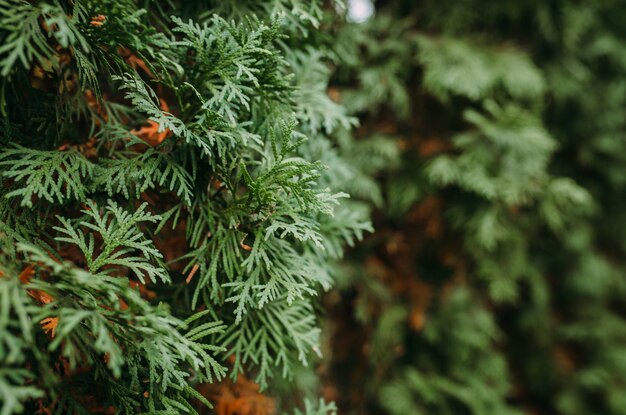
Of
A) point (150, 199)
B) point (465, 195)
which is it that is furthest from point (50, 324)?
point (465, 195)

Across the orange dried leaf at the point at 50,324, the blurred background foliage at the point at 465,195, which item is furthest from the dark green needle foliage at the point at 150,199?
the blurred background foliage at the point at 465,195

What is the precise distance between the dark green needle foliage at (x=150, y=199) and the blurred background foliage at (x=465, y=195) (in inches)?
39.6

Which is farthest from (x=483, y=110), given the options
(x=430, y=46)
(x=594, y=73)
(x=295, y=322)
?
(x=295, y=322)

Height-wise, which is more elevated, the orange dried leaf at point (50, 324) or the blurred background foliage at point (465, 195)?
the blurred background foliage at point (465, 195)

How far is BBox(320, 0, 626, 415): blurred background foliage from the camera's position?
2.79 metres

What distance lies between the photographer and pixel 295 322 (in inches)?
60.9

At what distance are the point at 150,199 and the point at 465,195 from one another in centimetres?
208

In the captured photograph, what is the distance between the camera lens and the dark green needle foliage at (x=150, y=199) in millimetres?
1137

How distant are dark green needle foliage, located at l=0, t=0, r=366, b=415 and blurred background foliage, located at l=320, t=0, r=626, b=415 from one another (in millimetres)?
1005

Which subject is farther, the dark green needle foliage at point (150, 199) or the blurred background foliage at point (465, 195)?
the blurred background foliage at point (465, 195)

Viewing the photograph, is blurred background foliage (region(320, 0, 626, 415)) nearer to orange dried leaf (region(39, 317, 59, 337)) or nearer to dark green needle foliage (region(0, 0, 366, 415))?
dark green needle foliage (region(0, 0, 366, 415))

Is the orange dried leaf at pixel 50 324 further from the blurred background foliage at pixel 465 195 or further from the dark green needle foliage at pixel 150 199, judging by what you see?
the blurred background foliage at pixel 465 195

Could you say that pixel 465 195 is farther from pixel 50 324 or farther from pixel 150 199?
pixel 50 324

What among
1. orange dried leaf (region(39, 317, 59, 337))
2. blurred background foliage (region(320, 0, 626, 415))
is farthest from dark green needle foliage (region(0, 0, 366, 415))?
blurred background foliage (region(320, 0, 626, 415))
